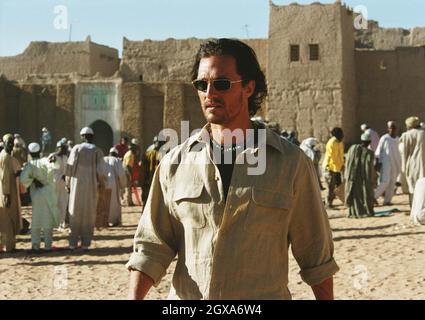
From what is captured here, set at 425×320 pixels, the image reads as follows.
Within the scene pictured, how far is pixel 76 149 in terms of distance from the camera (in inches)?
437

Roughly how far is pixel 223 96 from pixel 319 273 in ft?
2.31

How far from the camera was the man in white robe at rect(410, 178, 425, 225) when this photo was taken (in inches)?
417

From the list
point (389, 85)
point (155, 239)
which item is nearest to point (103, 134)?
point (389, 85)

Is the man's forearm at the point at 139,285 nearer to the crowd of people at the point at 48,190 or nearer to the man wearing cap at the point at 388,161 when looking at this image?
the crowd of people at the point at 48,190

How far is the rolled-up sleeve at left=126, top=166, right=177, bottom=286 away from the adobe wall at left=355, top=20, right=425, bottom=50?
1338 inches

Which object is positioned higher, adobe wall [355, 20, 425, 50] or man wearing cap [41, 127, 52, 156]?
adobe wall [355, 20, 425, 50]

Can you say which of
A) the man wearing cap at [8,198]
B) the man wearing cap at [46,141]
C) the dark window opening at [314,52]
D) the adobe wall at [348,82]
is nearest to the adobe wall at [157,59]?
the man wearing cap at [46,141]

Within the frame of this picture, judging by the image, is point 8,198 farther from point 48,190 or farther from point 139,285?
point 139,285

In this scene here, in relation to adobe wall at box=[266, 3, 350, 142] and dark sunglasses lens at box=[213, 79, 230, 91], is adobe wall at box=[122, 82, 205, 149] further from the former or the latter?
dark sunglasses lens at box=[213, 79, 230, 91]

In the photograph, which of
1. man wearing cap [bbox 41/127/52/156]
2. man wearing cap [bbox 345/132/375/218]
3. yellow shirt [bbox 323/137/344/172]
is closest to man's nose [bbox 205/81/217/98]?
man wearing cap [bbox 345/132/375/218]

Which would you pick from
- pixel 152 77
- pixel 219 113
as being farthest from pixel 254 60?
pixel 152 77

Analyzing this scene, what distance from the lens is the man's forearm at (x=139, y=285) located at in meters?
2.84
